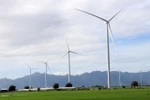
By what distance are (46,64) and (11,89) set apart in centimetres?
1801

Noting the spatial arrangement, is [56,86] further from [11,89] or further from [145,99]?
[145,99]

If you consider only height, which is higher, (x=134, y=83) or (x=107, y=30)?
(x=107, y=30)

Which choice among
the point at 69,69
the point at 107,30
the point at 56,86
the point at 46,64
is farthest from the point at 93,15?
the point at 46,64

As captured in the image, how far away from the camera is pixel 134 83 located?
447 feet

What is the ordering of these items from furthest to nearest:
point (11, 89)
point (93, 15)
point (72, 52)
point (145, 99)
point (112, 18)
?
point (11, 89)
point (72, 52)
point (112, 18)
point (93, 15)
point (145, 99)

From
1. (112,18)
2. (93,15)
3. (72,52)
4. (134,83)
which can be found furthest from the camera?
(72,52)

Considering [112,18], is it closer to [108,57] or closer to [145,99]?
[108,57]

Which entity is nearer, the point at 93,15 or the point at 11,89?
the point at 93,15

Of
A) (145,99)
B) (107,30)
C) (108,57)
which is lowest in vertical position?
(145,99)

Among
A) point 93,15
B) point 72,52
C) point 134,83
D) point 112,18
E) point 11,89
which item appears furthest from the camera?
point 11,89

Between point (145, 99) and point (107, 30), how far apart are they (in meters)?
57.7

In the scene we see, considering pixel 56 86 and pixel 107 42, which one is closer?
pixel 107 42

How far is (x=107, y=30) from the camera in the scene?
10175cm

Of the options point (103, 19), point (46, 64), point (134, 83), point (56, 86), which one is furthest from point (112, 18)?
point (46, 64)
